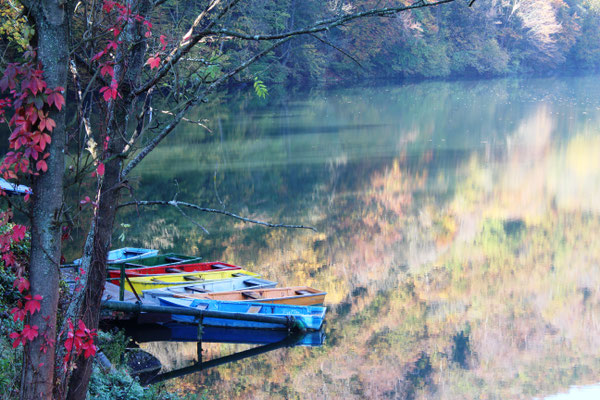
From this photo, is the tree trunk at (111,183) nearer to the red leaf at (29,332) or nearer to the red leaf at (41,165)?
the red leaf at (29,332)

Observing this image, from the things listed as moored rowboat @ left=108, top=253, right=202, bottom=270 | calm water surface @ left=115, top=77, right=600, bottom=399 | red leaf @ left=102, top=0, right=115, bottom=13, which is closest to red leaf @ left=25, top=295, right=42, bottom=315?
calm water surface @ left=115, top=77, right=600, bottom=399

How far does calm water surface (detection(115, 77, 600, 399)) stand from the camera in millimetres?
9234

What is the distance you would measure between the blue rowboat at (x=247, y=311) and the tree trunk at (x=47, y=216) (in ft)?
19.4

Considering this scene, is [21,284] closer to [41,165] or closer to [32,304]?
[32,304]

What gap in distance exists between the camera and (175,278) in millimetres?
10602

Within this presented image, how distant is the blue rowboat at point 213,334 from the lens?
9711 mm

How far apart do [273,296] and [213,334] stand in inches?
42.7

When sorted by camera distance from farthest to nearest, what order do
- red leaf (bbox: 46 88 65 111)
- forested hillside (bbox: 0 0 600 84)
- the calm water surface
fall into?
forested hillside (bbox: 0 0 600 84) < the calm water surface < red leaf (bbox: 46 88 65 111)

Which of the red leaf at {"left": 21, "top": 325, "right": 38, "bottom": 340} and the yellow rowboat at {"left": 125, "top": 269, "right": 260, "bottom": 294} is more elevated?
A: the red leaf at {"left": 21, "top": 325, "right": 38, "bottom": 340}

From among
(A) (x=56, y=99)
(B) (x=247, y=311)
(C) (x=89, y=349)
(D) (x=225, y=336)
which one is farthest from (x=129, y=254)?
(A) (x=56, y=99)

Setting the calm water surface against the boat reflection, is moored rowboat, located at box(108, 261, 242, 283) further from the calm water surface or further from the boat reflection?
the calm water surface

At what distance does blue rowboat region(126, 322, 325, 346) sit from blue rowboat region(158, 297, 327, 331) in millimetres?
96

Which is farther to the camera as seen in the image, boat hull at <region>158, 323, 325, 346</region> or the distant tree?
boat hull at <region>158, 323, 325, 346</region>

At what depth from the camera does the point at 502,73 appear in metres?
68.4
